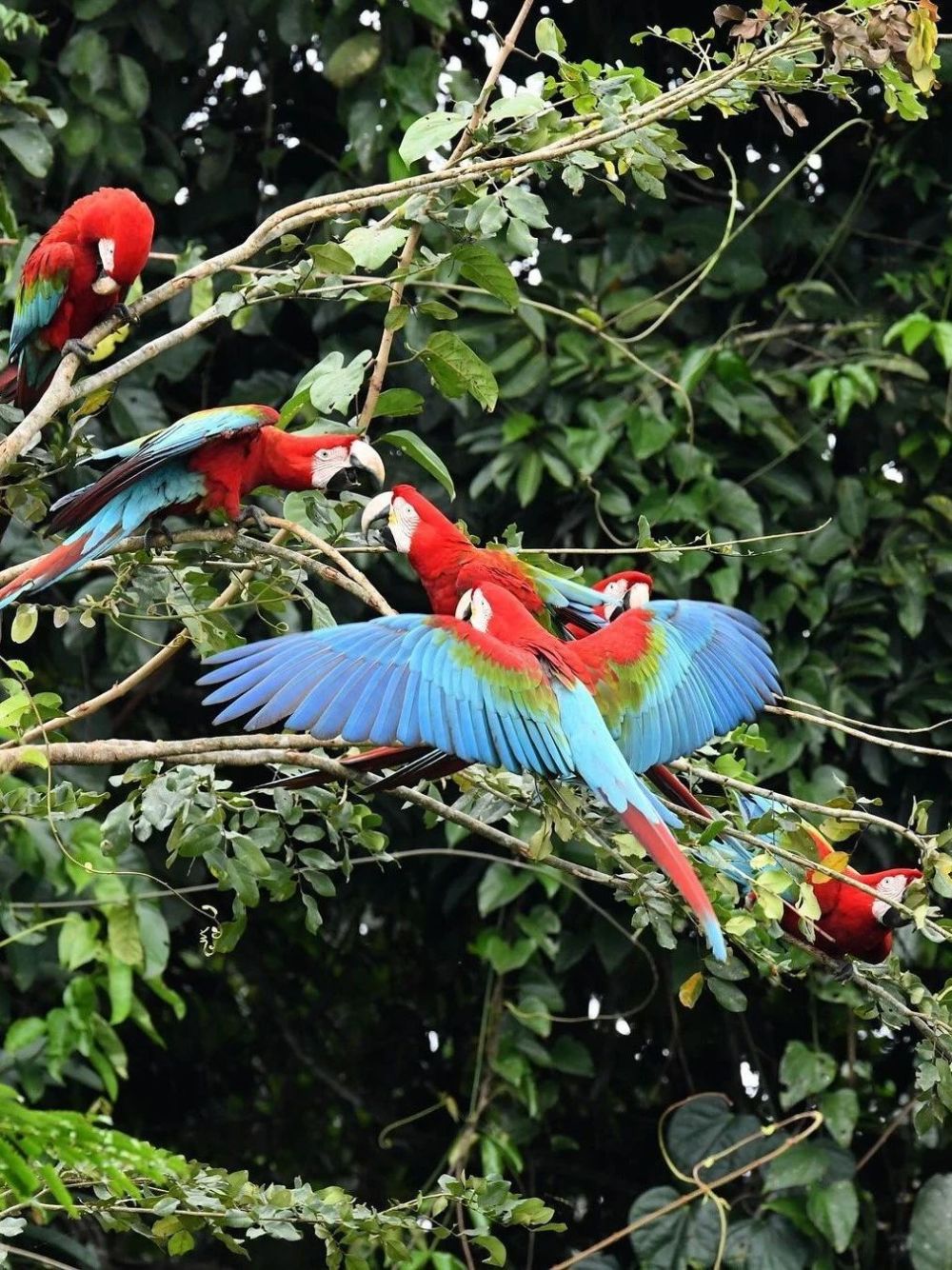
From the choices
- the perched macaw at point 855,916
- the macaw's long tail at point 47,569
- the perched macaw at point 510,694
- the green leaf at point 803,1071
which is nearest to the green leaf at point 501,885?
the green leaf at point 803,1071

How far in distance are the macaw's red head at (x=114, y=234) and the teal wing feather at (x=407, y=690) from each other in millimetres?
801

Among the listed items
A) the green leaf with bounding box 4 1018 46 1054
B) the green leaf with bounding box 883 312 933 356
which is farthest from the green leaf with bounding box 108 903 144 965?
the green leaf with bounding box 883 312 933 356

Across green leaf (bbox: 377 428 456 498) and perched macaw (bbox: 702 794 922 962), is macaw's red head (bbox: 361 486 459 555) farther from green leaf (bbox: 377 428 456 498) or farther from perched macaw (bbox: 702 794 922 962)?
perched macaw (bbox: 702 794 922 962)

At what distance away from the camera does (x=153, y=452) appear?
1.85 metres

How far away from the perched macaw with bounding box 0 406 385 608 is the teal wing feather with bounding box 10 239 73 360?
0.97ft

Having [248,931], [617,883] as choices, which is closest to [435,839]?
[248,931]

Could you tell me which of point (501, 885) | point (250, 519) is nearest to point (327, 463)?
point (250, 519)

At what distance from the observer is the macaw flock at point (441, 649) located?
1.47 m

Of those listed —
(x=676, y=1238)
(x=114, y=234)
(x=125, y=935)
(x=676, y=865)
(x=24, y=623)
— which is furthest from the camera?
(x=676, y=1238)

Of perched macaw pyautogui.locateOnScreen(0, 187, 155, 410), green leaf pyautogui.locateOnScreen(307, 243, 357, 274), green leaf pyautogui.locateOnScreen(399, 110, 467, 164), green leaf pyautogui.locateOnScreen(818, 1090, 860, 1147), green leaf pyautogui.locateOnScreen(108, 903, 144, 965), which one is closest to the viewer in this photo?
green leaf pyautogui.locateOnScreen(307, 243, 357, 274)

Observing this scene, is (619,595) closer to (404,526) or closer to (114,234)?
(404,526)

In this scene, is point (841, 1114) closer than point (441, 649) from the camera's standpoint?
No

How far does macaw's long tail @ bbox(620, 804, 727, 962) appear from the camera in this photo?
56.9 inches

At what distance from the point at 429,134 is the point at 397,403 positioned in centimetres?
28
